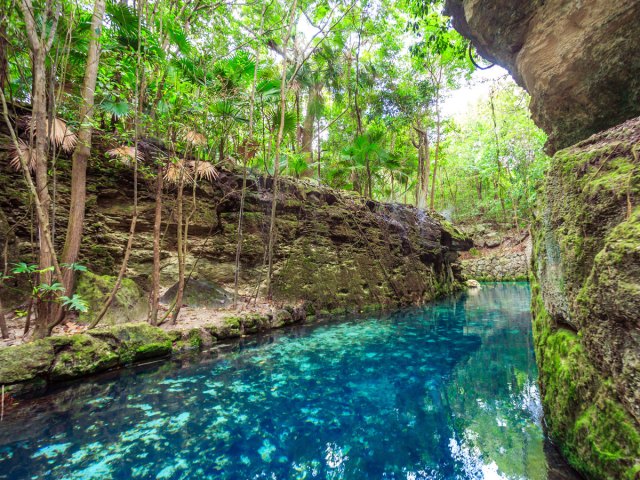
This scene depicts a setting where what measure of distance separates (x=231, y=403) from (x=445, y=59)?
18107mm

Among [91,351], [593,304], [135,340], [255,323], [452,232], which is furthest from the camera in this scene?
[452,232]

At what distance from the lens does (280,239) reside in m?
9.91

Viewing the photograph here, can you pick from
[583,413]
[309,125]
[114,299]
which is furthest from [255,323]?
[309,125]

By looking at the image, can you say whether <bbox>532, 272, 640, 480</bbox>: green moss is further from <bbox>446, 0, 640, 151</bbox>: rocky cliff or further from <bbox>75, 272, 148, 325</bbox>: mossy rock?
<bbox>75, 272, 148, 325</bbox>: mossy rock

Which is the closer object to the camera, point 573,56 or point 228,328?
point 573,56

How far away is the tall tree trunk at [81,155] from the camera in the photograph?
17.4 ft

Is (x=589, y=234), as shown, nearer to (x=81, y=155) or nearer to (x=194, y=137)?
(x=194, y=137)

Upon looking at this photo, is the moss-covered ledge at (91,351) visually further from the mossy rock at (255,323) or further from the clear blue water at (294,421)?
the mossy rock at (255,323)

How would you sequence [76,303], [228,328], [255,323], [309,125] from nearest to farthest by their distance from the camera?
A: [76,303] → [228,328] → [255,323] → [309,125]

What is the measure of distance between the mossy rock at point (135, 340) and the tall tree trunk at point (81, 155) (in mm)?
1329

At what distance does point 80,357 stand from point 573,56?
26.6 feet

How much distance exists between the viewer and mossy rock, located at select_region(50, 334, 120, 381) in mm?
3982

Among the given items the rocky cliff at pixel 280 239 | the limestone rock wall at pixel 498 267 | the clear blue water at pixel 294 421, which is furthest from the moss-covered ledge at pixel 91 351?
the limestone rock wall at pixel 498 267

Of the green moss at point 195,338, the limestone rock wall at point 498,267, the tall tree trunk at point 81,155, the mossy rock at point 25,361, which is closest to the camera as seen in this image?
the mossy rock at point 25,361
